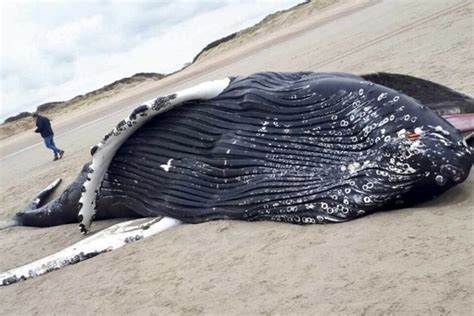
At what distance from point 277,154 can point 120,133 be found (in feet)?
5.39

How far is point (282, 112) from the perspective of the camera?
499 cm

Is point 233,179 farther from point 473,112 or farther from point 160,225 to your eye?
point 473,112

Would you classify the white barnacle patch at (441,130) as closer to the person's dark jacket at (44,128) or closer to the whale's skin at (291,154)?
the whale's skin at (291,154)

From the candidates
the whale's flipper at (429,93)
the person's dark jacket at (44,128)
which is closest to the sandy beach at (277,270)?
the whale's flipper at (429,93)

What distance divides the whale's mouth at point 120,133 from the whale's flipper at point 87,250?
1.46ft

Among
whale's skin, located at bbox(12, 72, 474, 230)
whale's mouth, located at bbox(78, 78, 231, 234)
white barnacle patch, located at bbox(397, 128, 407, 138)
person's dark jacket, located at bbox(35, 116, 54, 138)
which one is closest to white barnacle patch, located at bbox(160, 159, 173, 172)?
whale's skin, located at bbox(12, 72, 474, 230)

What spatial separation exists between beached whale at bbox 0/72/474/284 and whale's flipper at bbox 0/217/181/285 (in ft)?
0.04

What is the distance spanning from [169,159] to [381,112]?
81.1 inches

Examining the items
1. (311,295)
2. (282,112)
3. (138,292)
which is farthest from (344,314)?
(282,112)

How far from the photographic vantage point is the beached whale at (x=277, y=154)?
4281 mm

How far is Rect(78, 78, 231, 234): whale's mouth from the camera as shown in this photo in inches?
217

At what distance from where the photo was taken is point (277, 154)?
4.93 meters

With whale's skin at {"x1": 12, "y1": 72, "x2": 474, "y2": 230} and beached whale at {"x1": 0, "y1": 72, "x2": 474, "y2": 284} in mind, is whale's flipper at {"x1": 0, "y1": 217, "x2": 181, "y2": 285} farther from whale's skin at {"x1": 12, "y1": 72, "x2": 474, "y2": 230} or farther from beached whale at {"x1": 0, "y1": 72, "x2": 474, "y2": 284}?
whale's skin at {"x1": 12, "y1": 72, "x2": 474, "y2": 230}

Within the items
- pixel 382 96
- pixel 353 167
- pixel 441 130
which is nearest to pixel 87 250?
pixel 353 167
